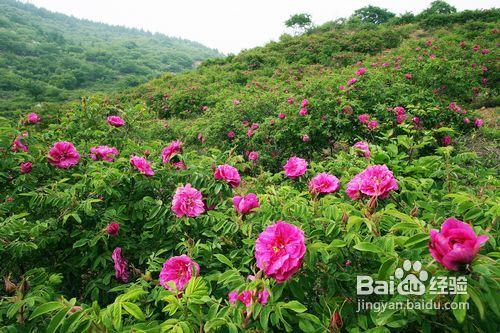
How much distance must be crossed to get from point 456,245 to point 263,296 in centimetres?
53

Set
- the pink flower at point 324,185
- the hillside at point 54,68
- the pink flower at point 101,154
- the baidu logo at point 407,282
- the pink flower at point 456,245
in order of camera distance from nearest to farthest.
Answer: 1. the pink flower at point 456,245
2. the baidu logo at point 407,282
3. the pink flower at point 324,185
4. the pink flower at point 101,154
5. the hillside at point 54,68

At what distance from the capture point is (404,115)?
3.93 metres

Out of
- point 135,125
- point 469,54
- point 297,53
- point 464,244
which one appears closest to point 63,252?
point 464,244

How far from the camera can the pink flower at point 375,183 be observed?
1253 mm

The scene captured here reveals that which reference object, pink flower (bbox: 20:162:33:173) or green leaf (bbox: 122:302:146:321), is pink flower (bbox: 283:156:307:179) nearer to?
green leaf (bbox: 122:302:146:321)

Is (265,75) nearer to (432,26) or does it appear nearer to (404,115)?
(432,26)

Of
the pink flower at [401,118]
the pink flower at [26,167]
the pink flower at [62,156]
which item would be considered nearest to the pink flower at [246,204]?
the pink flower at [62,156]

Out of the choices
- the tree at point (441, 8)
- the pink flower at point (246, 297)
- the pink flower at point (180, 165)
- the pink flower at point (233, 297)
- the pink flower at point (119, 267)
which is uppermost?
the tree at point (441, 8)

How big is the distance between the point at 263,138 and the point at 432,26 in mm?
15915

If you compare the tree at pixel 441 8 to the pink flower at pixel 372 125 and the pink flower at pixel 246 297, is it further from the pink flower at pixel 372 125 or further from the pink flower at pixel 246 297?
the pink flower at pixel 246 297

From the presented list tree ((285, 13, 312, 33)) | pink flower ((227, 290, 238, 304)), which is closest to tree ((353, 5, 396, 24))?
tree ((285, 13, 312, 33))

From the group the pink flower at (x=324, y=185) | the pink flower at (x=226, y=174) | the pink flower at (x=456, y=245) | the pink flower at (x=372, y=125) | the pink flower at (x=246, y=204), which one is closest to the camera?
the pink flower at (x=456, y=245)

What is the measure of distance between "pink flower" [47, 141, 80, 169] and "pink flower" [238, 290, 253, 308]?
4.91ft

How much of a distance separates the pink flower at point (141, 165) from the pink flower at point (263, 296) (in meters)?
1.07
